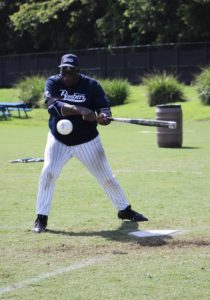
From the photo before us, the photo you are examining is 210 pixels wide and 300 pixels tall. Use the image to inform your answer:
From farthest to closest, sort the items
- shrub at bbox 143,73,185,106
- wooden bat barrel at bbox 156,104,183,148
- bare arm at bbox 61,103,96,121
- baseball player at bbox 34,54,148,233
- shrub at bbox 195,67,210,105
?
shrub at bbox 143,73,185,106 → shrub at bbox 195,67,210,105 → wooden bat barrel at bbox 156,104,183,148 → baseball player at bbox 34,54,148,233 → bare arm at bbox 61,103,96,121

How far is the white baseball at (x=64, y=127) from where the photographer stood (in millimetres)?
9273

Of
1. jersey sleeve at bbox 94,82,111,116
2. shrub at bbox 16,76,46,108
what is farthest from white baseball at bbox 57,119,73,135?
shrub at bbox 16,76,46,108

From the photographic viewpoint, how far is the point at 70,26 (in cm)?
5859

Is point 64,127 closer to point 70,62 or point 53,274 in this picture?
point 70,62

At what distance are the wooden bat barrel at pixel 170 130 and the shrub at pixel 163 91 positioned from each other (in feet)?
50.9

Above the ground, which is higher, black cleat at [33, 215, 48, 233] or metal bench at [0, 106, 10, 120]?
black cleat at [33, 215, 48, 233]

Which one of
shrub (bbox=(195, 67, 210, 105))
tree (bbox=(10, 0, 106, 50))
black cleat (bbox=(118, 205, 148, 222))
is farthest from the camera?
tree (bbox=(10, 0, 106, 50))

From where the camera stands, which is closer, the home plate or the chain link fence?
the home plate

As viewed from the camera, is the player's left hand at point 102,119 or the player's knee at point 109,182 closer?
the player's left hand at point 102,119

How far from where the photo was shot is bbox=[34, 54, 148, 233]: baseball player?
371 inches

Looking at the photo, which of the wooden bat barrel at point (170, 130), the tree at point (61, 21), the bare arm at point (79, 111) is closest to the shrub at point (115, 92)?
the tree at point (61, 21)

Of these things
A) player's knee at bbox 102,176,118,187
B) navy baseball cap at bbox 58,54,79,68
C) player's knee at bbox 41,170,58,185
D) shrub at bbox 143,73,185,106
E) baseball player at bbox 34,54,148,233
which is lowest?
shrub at bbox 143,73,185,106

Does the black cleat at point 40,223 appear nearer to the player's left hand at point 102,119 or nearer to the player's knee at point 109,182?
the player's knee at point 109,182

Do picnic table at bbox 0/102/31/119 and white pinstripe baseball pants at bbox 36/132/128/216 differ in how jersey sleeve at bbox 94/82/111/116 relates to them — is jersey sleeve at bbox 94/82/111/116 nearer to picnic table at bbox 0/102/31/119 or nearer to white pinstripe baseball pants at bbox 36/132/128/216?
white pinstripe baseball pants at bbox 36/132/128/216
